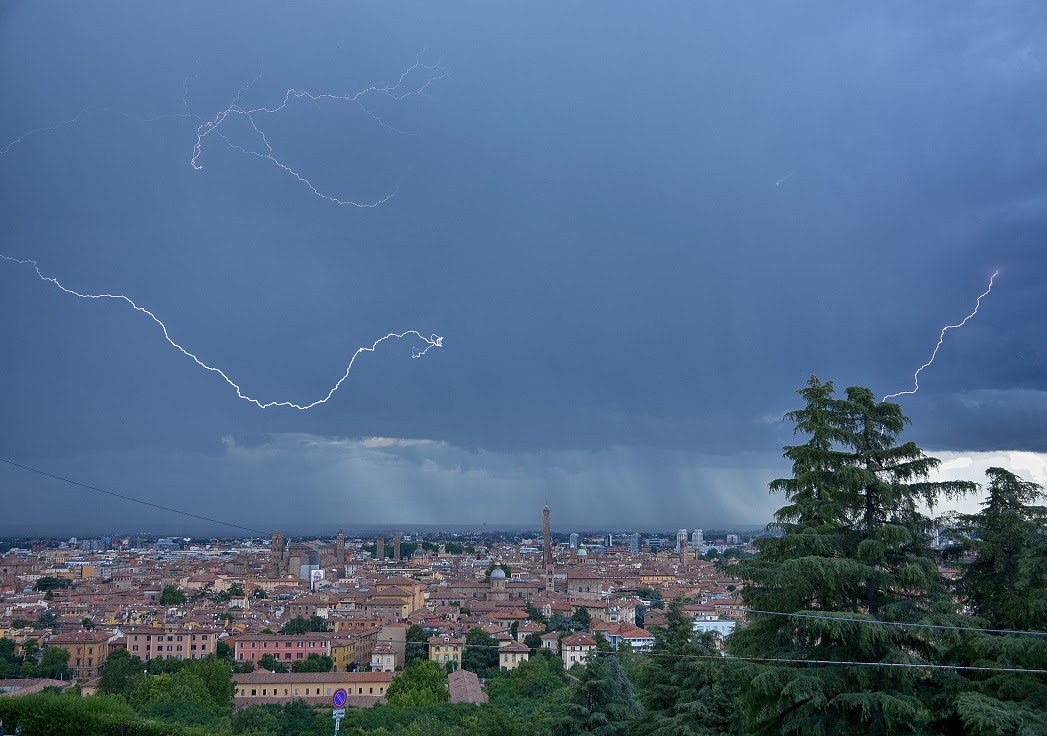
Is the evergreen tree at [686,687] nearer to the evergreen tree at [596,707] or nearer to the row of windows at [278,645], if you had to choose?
the evergreen tree at [596,707]

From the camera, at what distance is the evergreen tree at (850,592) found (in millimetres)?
7309

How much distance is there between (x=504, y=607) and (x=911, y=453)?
5771cm

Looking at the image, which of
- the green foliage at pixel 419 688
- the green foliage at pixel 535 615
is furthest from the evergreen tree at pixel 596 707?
the green foliage at pixel 535 615

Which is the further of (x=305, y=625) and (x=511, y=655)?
(x=305, y=625)

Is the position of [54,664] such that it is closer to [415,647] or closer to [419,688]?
[415,647]

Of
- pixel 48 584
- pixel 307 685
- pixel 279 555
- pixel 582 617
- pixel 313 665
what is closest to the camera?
pixel 307 685

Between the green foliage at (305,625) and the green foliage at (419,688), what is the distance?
53.1 ft

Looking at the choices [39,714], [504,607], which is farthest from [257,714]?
[504,607]

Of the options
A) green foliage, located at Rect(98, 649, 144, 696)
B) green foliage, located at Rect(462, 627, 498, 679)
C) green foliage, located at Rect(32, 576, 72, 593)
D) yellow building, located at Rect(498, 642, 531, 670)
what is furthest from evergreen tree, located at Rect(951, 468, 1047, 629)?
green foliage, located at Rect(32, 576, 72, 593)

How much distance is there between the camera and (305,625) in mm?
47656

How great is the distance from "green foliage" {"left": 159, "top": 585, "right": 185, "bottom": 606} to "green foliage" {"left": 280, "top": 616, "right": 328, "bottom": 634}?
1925cm

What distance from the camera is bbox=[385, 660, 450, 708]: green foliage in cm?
2711

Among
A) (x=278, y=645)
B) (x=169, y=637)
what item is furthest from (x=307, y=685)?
(x=169, y=637)

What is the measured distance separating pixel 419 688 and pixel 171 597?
45.5 m
